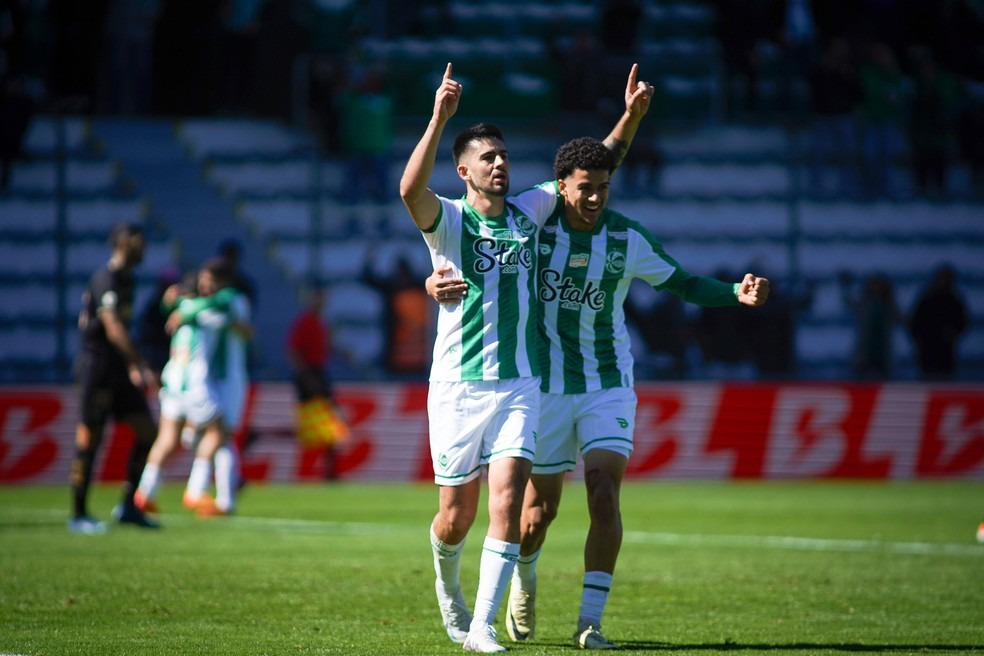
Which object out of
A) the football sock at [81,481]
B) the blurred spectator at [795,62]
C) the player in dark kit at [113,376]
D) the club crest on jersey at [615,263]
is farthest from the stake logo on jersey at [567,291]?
the blurred spectator at [795,62]

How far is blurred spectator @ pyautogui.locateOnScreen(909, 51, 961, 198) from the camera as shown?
2384cm

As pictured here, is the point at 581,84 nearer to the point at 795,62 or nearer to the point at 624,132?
the point at 795,62

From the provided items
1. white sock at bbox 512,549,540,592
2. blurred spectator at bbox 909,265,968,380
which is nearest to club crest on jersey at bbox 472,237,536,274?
white sock at bbox 512,549,540,592

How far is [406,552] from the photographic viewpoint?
1123 centimetres

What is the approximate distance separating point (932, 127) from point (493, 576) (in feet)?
62.2

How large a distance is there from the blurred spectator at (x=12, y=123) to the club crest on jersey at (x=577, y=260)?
1560cm

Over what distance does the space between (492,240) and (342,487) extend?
39.1ft

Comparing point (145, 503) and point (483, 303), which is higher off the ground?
point (483, 303)

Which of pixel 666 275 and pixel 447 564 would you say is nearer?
pixel 447 564

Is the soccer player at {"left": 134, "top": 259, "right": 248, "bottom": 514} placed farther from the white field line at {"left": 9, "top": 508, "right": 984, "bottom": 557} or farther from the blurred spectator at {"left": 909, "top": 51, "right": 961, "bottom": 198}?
the blurred spectator at {"left": 909, "top": 51, "right": 961, "bottom": 198}

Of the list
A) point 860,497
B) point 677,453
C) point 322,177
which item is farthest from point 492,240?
point 322,177

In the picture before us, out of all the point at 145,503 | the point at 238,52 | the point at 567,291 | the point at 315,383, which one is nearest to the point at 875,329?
the point at 315,383

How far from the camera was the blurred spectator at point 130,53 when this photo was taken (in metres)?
22.9

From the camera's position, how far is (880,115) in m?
24.6
